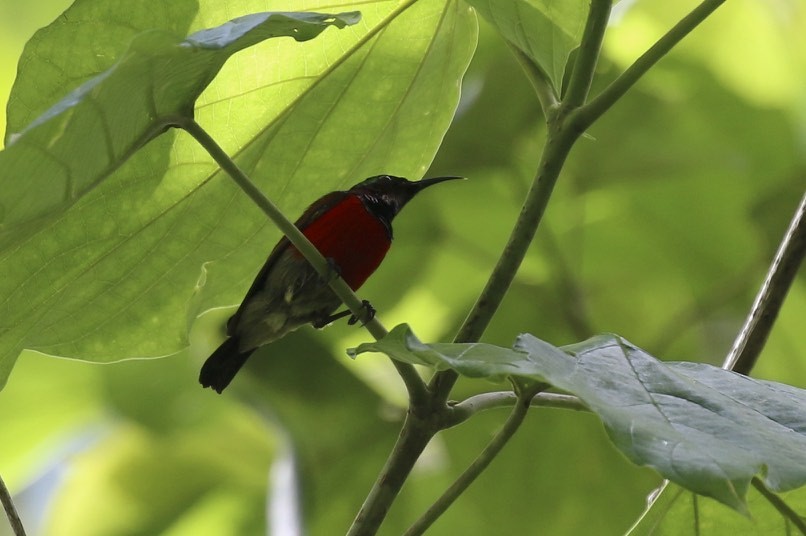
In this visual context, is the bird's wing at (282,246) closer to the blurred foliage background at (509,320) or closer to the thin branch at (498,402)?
the blurred foliage background at (509,320)

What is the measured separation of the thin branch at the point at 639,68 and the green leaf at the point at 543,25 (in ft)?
0.42

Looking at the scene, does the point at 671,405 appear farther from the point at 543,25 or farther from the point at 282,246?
the point at 282,246

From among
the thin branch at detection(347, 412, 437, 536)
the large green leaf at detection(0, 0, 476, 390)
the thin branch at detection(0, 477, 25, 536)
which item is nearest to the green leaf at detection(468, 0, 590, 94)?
the large green leaf at detection(0, 0, 476, 390)

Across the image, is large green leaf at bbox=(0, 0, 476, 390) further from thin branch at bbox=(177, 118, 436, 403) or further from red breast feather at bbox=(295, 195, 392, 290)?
red breast feather at bbox=(295, 195, 392, 290)

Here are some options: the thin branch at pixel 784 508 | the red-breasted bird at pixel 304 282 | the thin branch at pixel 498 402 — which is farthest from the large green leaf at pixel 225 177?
the thin branch at pixel 784 508

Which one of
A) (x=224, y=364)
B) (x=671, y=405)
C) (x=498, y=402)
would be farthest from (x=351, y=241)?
(x=671, y=405)

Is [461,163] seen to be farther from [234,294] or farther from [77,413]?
[77,413]

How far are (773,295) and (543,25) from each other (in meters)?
0.71

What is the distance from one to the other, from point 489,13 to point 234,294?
736 millimetres

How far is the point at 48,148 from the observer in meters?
1.03

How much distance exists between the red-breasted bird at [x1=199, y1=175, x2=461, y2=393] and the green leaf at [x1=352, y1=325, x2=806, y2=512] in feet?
4.09

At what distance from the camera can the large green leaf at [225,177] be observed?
1.51 meters

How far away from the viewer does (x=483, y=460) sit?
1.21 metres

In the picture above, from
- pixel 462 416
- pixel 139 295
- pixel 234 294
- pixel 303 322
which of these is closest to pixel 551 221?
pixel 303 322
